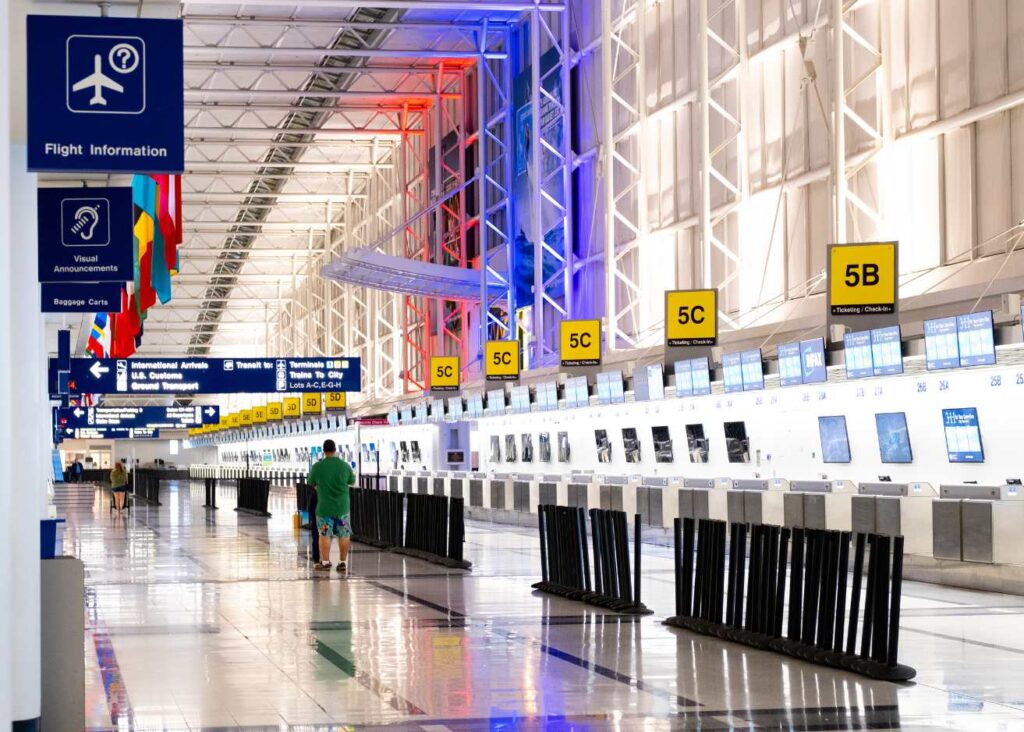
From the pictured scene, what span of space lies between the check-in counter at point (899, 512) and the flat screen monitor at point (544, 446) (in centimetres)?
1599

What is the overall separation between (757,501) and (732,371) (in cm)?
217

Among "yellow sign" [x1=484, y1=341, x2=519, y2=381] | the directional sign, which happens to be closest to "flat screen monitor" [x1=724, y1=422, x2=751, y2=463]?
"yellow sign" [x1=484, y1=341, x2=519, y2=381]

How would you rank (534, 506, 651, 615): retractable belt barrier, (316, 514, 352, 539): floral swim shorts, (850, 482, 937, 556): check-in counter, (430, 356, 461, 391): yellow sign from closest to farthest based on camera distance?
(534, 506, 651, 615): retractable belt barrier → (850, 482, 937, 556): check-in counter → (316, 514, 352, 539): floral swim shorts → (430, 356, 461, 391): yellow sign

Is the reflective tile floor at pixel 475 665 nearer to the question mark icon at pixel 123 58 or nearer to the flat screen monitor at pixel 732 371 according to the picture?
the question mark icon at pixel 123 58

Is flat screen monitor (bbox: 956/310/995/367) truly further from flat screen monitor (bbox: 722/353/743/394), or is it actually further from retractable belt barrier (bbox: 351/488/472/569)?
retractable belt barrier (bbox: 351/488/472/569)

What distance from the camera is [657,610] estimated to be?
14.1 m

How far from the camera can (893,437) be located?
19031mm

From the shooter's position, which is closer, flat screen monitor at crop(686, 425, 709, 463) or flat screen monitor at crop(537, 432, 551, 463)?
flat screen monitor at crop(686, 425, 709, 463)

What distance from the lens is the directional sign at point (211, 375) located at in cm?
3491

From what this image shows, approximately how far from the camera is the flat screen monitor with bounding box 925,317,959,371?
16.2 metres

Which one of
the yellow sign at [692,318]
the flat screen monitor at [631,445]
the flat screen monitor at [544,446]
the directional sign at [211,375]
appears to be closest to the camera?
the yellow sign at [692,318]

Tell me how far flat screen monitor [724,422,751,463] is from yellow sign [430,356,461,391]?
16.1 meters

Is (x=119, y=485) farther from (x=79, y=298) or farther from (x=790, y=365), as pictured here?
(x=790, y=365)

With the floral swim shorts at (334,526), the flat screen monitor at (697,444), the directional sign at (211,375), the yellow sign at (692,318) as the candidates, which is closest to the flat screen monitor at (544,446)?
the directional sign at (211,375)
